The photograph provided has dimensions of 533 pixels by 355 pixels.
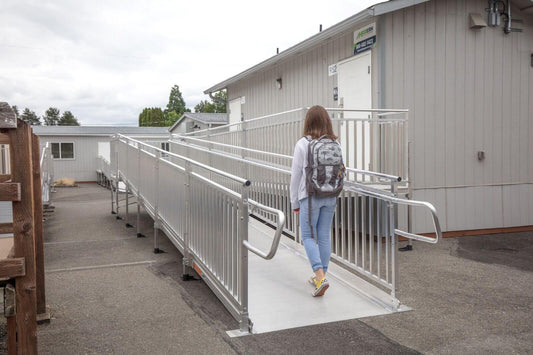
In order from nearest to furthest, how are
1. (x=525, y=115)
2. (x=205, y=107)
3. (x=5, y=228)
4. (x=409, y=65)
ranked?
(x=5, y=228)
(x=409, y=65)
(x=525, y=115)
(x=205, y=107)

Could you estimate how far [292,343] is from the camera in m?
3.74

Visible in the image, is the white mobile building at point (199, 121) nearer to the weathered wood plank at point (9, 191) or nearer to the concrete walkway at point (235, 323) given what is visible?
the concrete walkway at point (235, 323)

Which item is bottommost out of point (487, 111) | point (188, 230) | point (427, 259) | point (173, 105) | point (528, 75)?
point (427, 259)

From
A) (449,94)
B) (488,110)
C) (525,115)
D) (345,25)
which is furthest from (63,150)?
(525,115)

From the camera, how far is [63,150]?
27.1 meters

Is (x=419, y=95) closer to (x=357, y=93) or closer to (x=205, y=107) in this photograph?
(x=357, y=93)

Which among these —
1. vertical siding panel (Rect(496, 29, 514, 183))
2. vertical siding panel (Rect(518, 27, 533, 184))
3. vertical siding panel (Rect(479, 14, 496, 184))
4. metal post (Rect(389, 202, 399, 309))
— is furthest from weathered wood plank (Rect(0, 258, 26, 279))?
vertical siding panel (Rect(518, 27, 533, 184))

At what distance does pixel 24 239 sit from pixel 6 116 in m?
0.76

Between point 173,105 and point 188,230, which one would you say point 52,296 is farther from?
point 173,105

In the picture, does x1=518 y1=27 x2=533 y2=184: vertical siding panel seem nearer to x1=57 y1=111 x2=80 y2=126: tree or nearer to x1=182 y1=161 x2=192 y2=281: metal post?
x1=182 y1=161 x2=192 y2=281: metal post

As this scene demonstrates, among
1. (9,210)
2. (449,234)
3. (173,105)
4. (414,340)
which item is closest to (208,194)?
(414,340)

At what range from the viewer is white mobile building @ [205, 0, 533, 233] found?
7.97 metres

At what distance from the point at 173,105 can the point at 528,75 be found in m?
61.7

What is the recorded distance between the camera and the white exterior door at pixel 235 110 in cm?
1431
